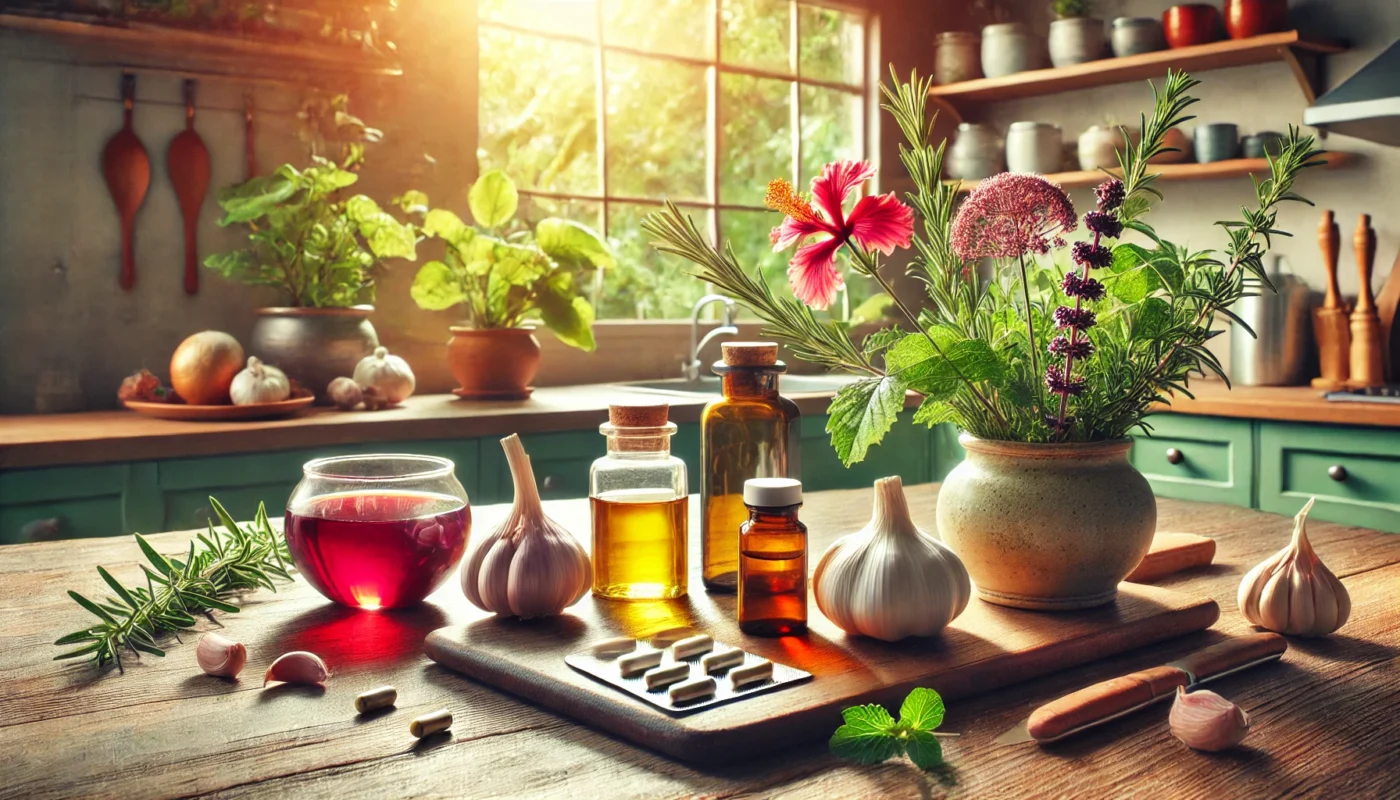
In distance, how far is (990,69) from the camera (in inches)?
154

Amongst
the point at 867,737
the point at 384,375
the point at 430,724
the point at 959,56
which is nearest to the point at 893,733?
the point at 867,737

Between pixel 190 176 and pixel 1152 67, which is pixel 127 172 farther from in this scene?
pixel 1152 67

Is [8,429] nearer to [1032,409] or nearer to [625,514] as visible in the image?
[625,514]

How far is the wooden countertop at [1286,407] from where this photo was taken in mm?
2582

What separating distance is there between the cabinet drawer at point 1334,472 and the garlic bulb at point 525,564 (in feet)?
7.55

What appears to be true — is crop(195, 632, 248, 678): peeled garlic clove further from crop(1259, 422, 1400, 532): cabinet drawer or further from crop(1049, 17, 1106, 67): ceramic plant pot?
crop(1049, 17, 1106, 67): ceramic plant pot

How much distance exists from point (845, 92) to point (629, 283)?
1078mm

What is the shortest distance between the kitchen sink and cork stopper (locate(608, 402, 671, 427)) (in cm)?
223

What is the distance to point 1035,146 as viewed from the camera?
3725 mm

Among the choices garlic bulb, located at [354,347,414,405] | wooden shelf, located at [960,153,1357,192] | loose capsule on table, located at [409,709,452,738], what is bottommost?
loose capsule on table, located at [409,709,452,738]

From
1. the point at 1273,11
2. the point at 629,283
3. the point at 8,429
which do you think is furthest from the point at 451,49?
the point at 1273,11

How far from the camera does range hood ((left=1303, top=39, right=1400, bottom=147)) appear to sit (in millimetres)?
2648

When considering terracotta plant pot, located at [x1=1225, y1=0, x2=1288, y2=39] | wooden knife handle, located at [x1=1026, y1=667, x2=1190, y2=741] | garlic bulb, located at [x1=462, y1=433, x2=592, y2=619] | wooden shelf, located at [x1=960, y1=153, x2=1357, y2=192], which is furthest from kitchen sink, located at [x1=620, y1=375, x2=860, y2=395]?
wooden knife handle, located at [x1=1026, y1=667, x2=1190, y2=741]

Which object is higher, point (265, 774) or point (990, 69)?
point (990, 69)
